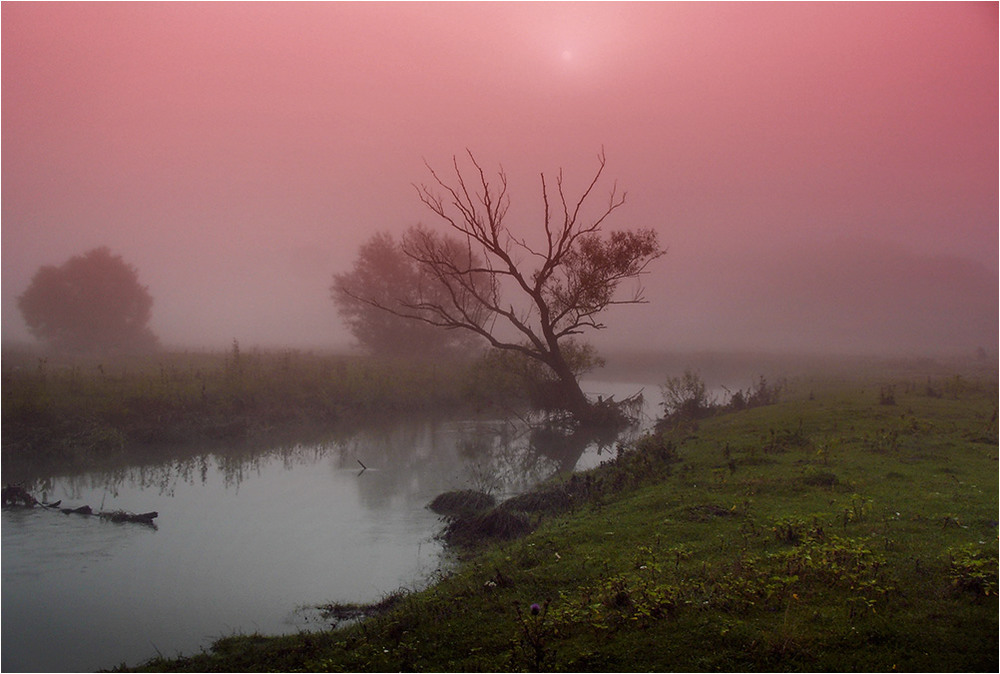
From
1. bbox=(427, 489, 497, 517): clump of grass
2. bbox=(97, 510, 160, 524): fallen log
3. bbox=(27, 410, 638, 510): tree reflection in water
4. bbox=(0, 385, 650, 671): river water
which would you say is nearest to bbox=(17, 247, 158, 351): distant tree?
bbox=(27, 410, 638, 510): tree reflection in water

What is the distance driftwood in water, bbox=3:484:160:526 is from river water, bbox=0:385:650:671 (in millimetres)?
205

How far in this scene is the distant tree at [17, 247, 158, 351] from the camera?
4969 cm

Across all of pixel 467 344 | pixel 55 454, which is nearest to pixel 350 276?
pixel 467 344

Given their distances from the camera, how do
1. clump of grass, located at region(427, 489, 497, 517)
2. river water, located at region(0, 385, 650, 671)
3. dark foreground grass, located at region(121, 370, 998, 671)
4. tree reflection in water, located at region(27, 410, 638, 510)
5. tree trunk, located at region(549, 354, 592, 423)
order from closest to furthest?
1. dark foreground grass, located at region(121, 370, 998, 671)
2. river water, located at region(0, 385, 650, 671)
3. clump of grass, located at region(427, 489, 497, 517)
4. tree reflection in water, located at region(27, 410, 638, 510)
5. tree trunk, located at region(549, 354, 592, 423)

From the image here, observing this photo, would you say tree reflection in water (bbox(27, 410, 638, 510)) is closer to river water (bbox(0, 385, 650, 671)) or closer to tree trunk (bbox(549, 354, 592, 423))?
river water (bbox(0, 385, 650, 671))

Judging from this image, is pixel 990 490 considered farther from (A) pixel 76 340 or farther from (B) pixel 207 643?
(A) pixel 76 340

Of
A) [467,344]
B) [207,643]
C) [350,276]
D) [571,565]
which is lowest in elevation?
[207,643]

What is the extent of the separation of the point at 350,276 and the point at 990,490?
42.8 metres

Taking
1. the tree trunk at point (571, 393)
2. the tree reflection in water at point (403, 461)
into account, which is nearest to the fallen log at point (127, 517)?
the tree reflection in water at point (403, 461)

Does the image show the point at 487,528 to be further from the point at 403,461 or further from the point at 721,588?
the point at 403,461

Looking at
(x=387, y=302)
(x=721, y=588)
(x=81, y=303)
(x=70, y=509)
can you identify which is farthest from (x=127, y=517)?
(x=81, y=303)

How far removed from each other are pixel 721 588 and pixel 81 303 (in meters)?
55.4

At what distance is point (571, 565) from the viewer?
8453 mm

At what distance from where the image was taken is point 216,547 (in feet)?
38.2
